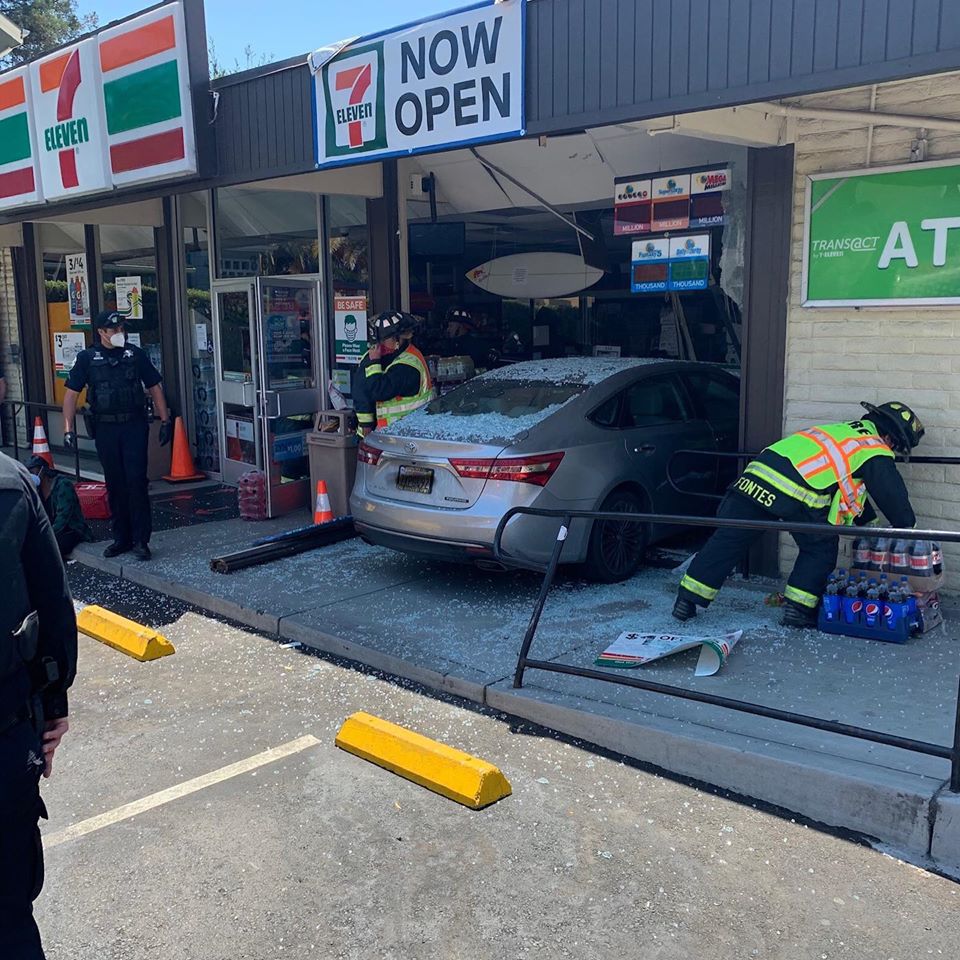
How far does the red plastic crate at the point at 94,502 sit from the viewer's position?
9391 millimetres

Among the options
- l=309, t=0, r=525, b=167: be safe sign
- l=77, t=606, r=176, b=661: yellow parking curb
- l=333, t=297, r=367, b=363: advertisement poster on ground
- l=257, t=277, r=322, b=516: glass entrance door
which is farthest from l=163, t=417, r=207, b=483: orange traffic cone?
l=309, t=0, r=525, b=167: be safe sign

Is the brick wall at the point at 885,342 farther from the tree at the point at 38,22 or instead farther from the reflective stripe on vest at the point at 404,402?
the tree at the point at 38,22

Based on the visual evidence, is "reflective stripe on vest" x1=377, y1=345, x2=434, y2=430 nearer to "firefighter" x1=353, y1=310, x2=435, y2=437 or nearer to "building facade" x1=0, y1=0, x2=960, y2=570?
"firefighter" x1=353, y1=310, x2=435, y2=437

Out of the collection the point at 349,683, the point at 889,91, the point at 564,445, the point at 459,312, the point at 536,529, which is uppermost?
the point at 889,91

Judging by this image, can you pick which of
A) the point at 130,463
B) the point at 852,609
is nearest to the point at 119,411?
the point at 130,463

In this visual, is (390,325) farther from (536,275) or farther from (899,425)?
(899,425)

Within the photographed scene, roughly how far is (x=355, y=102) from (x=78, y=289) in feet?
25.4

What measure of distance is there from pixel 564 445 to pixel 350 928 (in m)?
3.76

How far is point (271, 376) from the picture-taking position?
947 centimetres

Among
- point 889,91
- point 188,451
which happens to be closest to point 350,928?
point 889,91

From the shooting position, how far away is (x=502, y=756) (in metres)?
4.46

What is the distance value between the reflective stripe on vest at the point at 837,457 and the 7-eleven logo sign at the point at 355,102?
3381 millimetres

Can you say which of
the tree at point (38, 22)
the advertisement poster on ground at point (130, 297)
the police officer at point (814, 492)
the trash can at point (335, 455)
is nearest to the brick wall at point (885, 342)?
the police officer at point (814, 492)

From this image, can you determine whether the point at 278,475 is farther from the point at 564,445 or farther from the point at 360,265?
the point at 564,445
